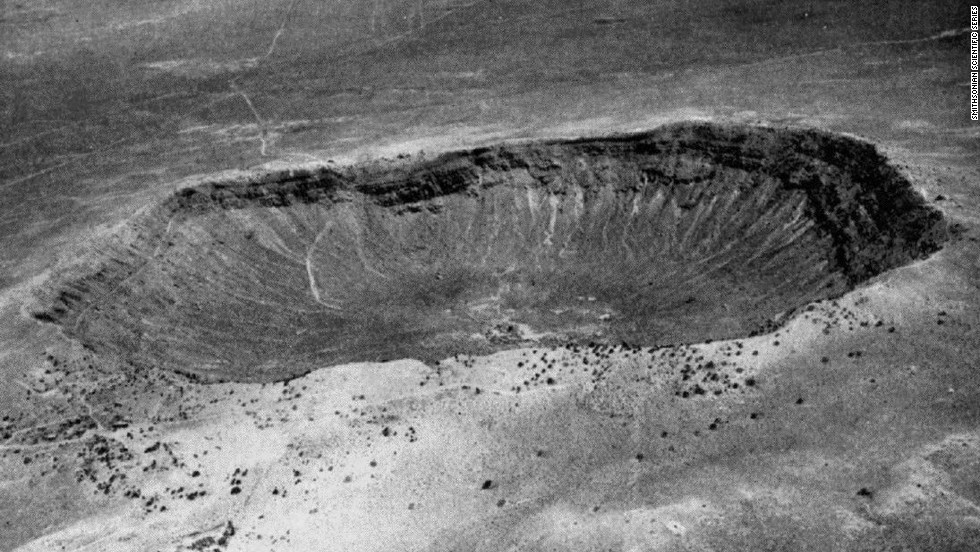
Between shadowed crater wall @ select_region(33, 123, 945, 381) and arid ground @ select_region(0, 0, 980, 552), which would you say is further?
shadowed crater wall @ select_region(33, 123, 945, 381)

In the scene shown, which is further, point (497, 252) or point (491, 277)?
point (497, 252)

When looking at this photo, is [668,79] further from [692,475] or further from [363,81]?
[692,475]

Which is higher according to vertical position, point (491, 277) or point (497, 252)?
point (497, 252)

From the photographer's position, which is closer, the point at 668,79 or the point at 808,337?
the point at 808,337

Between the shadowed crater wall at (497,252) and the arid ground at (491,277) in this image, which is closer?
the arid ground at (491,277)

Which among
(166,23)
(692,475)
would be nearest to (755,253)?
(692,475)
